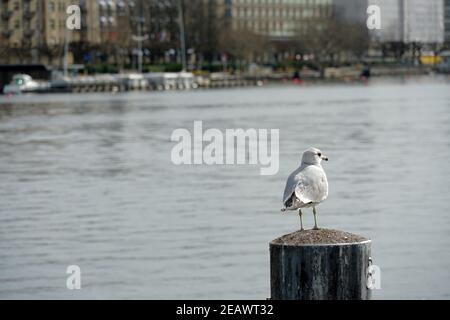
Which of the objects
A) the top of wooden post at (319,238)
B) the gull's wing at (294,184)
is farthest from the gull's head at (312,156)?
the top of wooden post at (319,238)

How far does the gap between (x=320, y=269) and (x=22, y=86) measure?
12613 cm

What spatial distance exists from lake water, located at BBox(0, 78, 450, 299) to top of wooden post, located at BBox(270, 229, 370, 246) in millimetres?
8070

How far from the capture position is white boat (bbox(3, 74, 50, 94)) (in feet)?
442

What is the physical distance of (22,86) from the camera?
135 metres

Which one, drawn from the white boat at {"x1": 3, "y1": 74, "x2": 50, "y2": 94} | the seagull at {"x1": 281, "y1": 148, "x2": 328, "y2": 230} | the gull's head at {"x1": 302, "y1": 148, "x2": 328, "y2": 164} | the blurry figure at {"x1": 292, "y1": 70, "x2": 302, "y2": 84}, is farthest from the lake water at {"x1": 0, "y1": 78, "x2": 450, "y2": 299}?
the blurry figure at {"x1": 292, "y1": 70, "x2": 302, "y2": 84}

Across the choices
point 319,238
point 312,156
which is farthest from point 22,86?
point 319,238

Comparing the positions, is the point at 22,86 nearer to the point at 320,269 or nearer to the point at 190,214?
the point at 190,214

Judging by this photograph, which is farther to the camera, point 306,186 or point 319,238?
point 306,186

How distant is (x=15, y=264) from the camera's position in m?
22.0

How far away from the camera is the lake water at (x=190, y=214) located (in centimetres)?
2025

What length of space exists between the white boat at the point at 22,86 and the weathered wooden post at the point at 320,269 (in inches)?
4920

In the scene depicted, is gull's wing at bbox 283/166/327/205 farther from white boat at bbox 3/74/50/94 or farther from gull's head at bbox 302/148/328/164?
white boat at bbox 3/74/50/94

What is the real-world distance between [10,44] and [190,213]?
448 feet
